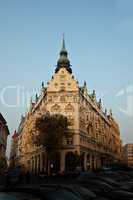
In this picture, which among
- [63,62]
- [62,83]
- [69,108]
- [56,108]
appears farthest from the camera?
[63,62]

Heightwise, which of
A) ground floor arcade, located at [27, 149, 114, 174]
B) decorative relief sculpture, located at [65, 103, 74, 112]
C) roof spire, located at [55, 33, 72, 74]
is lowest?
ground floor arcade, located at [27, 149, 114, 174]

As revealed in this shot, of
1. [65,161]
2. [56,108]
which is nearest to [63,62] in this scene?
[56,108]

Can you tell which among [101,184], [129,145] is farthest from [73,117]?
[129,145]

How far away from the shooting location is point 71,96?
187 feet

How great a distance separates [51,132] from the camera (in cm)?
4638

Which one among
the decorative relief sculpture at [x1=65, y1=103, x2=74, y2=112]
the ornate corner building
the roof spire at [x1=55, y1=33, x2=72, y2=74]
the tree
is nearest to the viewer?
→ the tree

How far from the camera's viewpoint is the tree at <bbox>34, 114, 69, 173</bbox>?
4647 cm

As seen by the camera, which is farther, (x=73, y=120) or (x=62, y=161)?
(x=73, y=120)

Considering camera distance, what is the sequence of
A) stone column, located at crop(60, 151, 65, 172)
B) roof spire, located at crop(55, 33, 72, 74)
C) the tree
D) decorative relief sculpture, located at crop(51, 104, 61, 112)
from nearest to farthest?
the tree → stone column, located at crop(60, 151, 65, 172) → decorative relief sculpture, located at crop(51, 104, 61, 112) → roof spire, located at crop(55, 33, 72, 74)

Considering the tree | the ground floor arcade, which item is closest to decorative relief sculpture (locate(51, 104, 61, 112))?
the tree

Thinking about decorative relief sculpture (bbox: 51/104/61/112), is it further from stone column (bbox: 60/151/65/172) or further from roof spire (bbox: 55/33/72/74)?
roof spire (bbox: 55/33/72/74)

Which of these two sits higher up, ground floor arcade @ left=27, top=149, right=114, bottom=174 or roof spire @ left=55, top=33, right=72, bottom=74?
roof spire @ left=55, top=33, right=72, bottom=74

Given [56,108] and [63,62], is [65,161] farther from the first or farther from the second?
[63,62]

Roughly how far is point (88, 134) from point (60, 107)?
9.76 metres
